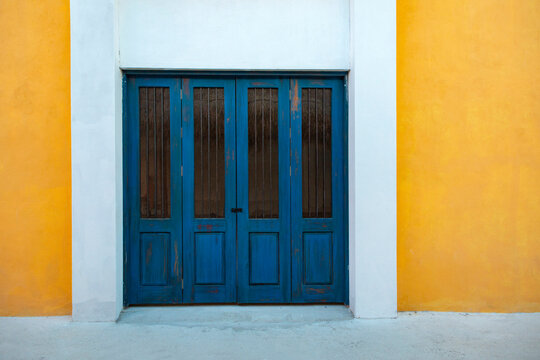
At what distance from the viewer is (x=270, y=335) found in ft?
13.5

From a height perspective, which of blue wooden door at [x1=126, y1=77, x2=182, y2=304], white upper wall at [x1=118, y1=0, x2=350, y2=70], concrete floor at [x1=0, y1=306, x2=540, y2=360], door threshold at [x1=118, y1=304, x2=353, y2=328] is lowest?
concrete floor at [x1=0, y1=306, x2=540, y2=360]

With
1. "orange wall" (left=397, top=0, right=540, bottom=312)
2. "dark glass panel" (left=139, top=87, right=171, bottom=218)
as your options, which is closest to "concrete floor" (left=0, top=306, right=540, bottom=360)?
"orange wall" (left=397, top=0, right=540, bottom=312)

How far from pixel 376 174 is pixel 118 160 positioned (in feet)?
9.57

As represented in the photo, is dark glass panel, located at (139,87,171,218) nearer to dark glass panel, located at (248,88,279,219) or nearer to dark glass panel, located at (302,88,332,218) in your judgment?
dark glass panel, located at (248,88,279,219)

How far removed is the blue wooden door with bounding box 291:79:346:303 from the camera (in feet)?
15.9

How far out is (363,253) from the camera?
4.52 metres

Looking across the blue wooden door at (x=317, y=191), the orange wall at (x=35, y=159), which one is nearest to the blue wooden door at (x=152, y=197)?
the orange wall at (x=35, y=159)

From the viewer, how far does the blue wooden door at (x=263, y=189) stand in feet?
15.8

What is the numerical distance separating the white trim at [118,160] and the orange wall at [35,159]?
28 centimetres

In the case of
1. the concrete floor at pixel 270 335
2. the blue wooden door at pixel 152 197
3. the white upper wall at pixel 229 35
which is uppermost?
the white upper wall at pixel 229 35

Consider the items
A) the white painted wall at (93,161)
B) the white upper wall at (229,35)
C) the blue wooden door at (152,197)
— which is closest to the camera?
the white painted wall at (93,161)

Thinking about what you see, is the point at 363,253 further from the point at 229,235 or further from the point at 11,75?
the point at 11,75

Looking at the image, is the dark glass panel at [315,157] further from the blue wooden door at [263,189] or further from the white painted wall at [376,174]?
the white painted wall at [376,174]

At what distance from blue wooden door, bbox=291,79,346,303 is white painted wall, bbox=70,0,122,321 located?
6.80 feet
